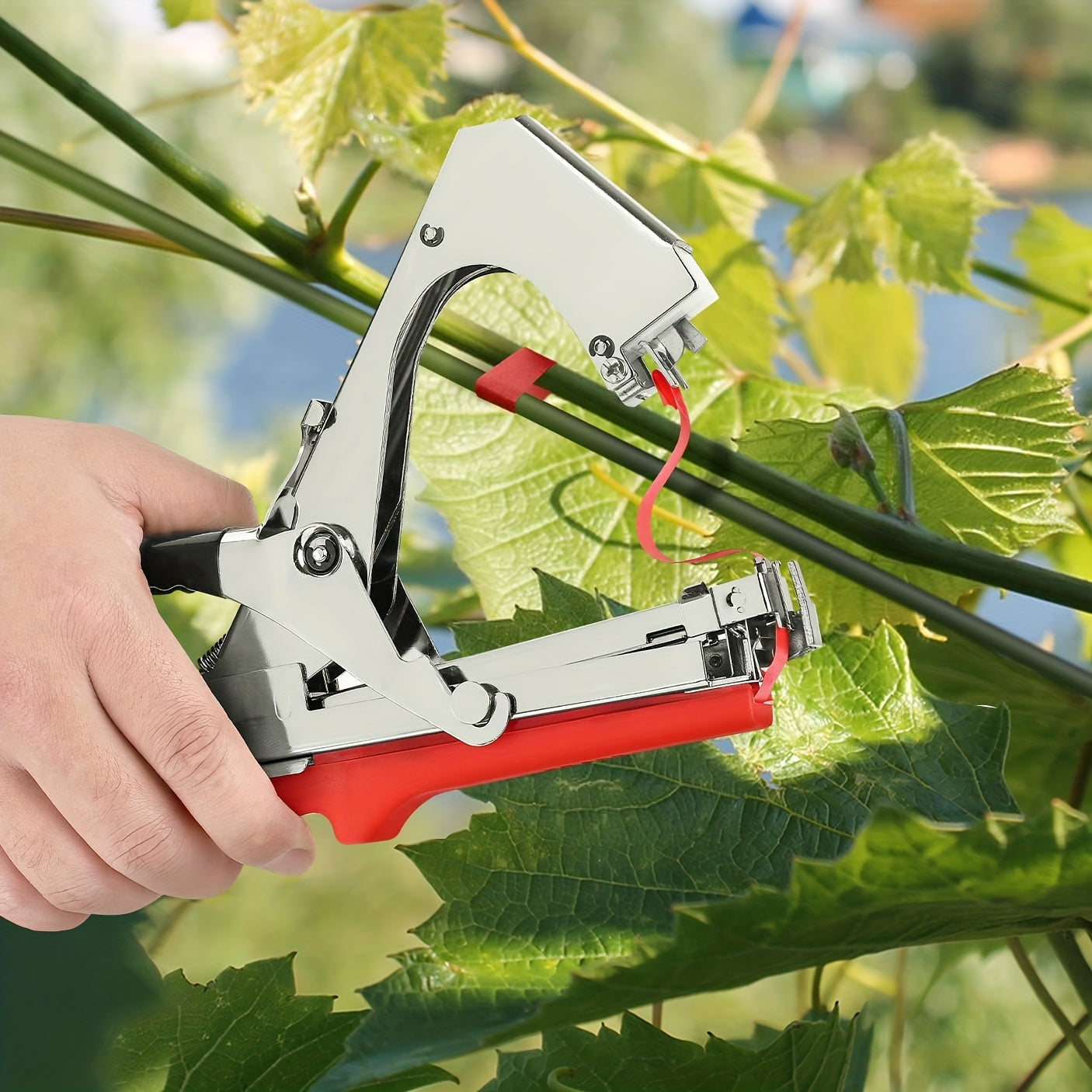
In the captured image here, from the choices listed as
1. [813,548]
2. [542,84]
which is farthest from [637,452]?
[542,84]

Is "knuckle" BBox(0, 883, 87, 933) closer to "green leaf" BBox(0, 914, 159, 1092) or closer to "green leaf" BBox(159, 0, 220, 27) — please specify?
"green leaf" BBox(0, 914, 159, 1092)

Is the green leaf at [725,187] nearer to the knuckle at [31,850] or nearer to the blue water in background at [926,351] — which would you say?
the blue water in background at [926,351]

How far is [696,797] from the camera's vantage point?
17 cm

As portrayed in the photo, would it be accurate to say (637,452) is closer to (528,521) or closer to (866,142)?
(528,521)

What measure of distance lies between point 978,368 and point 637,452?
0.72 ft

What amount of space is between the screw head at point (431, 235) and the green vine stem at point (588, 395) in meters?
0.03

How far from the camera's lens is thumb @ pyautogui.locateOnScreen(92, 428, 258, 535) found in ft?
0.51

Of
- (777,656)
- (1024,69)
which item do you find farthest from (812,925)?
(1024,69)

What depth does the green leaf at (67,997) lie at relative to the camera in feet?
0.72

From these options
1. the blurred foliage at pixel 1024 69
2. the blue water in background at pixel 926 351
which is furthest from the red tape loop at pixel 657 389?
the blurred foliage at pixel 1024 69

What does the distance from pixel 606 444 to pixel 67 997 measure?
A: 164 mm

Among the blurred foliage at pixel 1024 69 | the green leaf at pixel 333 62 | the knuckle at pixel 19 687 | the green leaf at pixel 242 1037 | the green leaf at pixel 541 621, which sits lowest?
the green leaf at pixel 242 1037

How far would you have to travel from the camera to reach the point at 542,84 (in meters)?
0.47

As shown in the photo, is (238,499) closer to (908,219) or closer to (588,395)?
(588,395)
